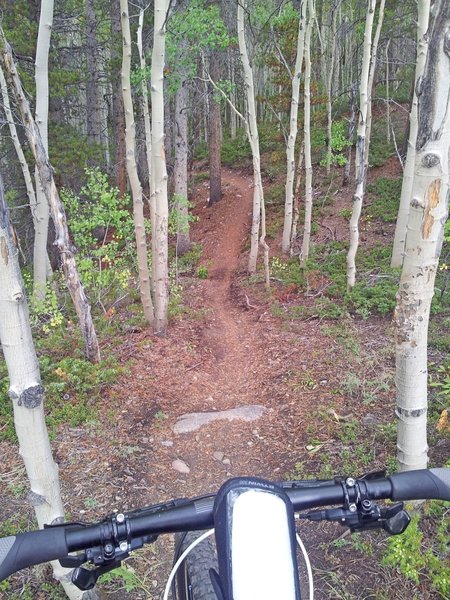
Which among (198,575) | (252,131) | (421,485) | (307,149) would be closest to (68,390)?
(198,575)

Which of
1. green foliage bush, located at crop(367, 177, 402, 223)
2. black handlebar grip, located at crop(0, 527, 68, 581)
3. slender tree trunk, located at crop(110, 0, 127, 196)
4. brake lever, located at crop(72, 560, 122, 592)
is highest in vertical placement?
slender tree trunk, located at crop(110, 0, 127, 196)

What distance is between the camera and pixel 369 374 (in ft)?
18.9

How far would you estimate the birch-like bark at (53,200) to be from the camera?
546 centimetres

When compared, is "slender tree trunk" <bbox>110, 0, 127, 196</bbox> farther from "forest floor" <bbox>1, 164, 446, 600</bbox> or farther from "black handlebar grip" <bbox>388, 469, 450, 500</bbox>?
"black handlebar grip" <bbox>388, 469, 450, 500</bbox>

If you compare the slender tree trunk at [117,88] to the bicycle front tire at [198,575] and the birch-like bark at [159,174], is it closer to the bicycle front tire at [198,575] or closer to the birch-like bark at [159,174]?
the birch-like bark at [159,174]

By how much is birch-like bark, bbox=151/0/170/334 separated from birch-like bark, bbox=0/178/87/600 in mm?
4721

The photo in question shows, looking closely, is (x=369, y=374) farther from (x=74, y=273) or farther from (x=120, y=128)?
(x=120, y=128)

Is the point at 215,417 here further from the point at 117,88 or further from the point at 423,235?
the point at 117,88

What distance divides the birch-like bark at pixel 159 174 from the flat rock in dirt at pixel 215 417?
2.56m

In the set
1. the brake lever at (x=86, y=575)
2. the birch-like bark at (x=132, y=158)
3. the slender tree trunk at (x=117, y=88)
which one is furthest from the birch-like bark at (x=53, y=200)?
the slender tree trunk at (x=117, y=88)

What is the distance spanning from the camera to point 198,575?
2047 millimetres

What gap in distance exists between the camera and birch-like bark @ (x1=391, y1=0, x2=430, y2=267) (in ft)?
24.3

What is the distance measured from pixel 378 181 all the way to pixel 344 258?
240 inches

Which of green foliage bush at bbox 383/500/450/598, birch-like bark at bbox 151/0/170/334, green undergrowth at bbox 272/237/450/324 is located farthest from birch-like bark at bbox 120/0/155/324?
green foliage bush at bbox 383/500/450/598
